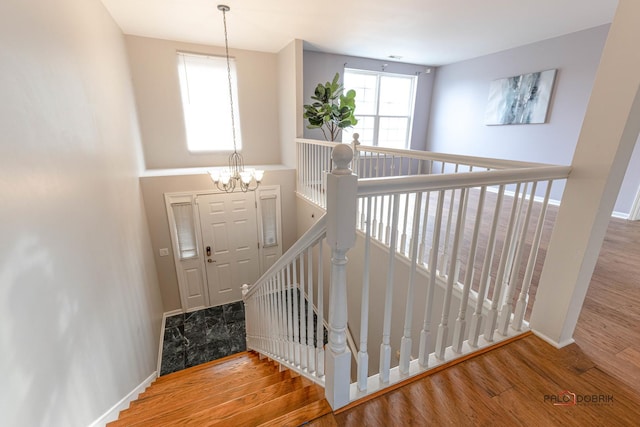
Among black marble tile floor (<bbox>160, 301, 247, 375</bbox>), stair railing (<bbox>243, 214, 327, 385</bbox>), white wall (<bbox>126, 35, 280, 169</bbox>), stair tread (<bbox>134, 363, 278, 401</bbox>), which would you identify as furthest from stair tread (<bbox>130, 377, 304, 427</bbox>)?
white wall (<bbox>126, 35, 280, 169</bbox>)

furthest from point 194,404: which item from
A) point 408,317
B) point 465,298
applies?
point 465,298

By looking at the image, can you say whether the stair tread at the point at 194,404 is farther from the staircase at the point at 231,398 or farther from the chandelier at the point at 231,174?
the chandelier at the point at 231,174

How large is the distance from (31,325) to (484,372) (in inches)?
82.4

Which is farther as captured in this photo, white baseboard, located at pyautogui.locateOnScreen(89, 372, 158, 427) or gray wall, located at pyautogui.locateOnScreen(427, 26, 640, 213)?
gray wall, located at pyautogui.locateOnScreen(427, 26, 640, 213)

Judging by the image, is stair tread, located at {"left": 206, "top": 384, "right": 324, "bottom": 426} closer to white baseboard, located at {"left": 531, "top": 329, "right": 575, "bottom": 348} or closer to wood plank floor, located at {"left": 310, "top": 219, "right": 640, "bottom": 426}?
wood plank floor, located at {"left": 310, "top": 219, "right": 640, "bottom": 426}

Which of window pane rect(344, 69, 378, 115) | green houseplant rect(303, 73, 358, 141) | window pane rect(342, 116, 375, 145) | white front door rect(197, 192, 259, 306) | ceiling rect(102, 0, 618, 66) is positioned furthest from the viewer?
window pane rect(342, 116, 375, 145)

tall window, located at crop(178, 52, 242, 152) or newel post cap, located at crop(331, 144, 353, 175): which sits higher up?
tall window, located at crop(178, 52, 242, 152)

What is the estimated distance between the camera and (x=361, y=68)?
219 inches

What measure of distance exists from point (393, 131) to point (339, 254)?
20.0 feet

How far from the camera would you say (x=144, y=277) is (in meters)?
3.52

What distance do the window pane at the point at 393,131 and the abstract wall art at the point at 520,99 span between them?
1.74 meters

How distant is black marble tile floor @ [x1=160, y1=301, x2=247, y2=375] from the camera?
391cm

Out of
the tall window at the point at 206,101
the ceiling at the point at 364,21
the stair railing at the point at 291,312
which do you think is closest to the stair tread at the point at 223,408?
the stair railing at the point at 291,312

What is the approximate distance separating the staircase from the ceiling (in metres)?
3.58
